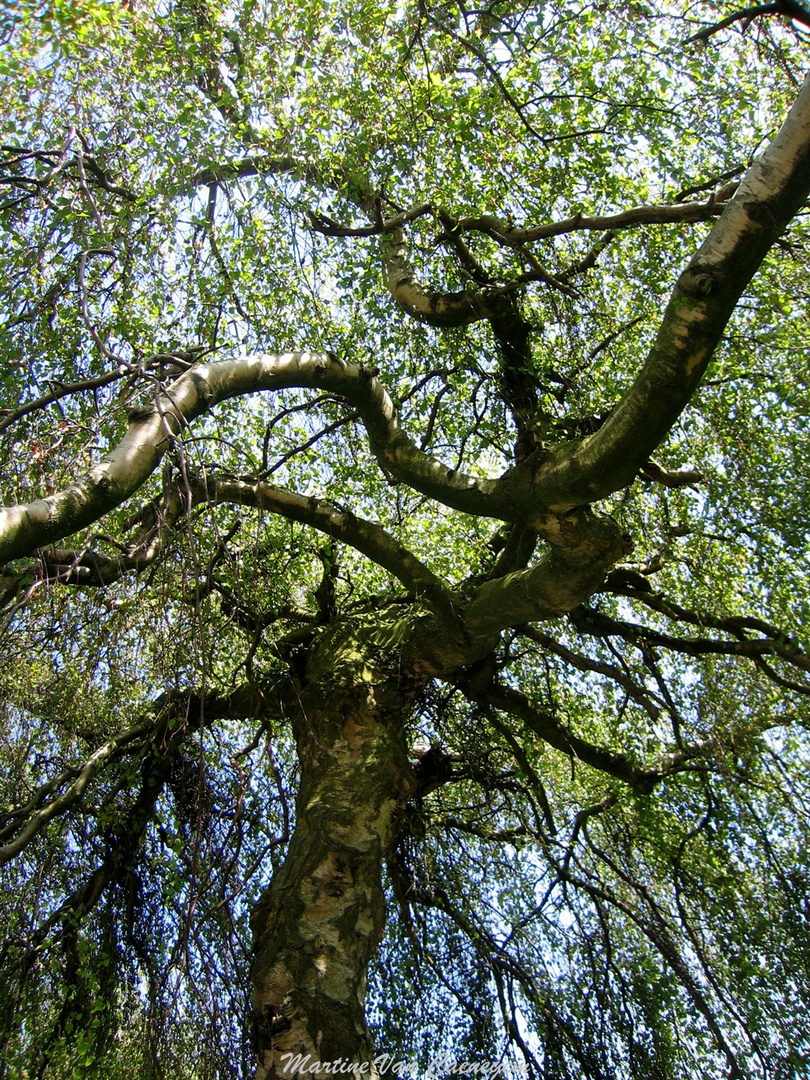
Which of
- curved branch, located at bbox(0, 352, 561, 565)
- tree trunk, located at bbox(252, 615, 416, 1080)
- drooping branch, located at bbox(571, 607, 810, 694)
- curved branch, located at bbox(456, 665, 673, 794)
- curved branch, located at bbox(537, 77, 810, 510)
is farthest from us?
curved branch, located at bbox(456, 665, 673, 794)

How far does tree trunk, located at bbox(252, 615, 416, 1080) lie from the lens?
285 cm

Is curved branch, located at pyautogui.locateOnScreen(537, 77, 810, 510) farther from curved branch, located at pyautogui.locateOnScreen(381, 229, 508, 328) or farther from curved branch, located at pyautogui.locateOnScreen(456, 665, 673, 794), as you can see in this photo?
curved branch, located at pyautogui.locateOnScreen(456, 665, 673, 794)

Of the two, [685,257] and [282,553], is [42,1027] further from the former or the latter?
[685,257]

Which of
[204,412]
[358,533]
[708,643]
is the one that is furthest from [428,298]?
[708,643]

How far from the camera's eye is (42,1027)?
4.15 metres

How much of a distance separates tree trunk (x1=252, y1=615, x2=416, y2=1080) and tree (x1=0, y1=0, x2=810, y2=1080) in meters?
0.02

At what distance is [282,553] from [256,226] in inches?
75.5

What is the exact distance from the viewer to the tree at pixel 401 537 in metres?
3.00

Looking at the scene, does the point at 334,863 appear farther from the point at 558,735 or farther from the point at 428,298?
the point at 428,298

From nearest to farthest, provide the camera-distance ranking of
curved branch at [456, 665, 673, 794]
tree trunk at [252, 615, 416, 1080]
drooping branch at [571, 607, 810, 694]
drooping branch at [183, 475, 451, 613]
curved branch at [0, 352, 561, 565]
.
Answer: curved branch at [0, 352, 561, 565]
tree trunk at [252, 615, 416, 1080]
drooping branch at [183, 475, 451, 613]
drooping branch at [571, 607, 810, 694]
curved branch at [456, 665, 673, 794]

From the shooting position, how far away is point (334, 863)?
3.35 metres

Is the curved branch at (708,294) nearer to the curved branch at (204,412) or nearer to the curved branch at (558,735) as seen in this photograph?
the curved branch at (204,412)

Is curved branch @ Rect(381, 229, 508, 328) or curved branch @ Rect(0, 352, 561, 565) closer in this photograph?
curved branch @ Rect(0, 352, 561, 565)

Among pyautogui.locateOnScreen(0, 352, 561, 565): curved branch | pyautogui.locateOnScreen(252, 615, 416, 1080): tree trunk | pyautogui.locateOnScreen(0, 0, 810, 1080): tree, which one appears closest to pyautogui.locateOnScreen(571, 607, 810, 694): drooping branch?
pyautogui.locateOnScreen(0, 0, 810, 1080): tree
